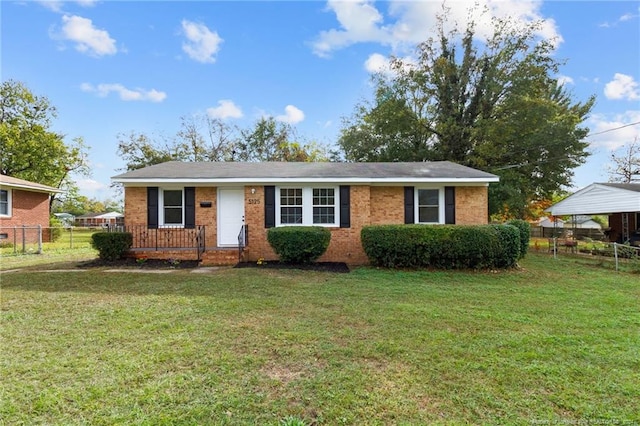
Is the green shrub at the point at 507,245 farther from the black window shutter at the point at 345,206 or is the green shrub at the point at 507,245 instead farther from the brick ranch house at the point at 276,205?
the black window shutter at the point at 345,206

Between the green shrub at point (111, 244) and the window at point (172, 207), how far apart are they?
1347mm

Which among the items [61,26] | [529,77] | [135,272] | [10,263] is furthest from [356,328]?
[529,77]

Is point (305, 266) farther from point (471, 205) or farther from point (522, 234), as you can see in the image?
point (522, 234)

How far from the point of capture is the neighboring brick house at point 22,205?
15.3 meters

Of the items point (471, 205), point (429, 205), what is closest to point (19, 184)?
point (429, 205)

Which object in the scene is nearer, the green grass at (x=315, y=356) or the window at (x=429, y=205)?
the green grass at (x=315, y=356)

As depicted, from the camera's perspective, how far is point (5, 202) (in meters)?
15.5

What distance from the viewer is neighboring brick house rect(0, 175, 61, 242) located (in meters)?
15.3

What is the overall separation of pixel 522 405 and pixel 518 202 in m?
16.6

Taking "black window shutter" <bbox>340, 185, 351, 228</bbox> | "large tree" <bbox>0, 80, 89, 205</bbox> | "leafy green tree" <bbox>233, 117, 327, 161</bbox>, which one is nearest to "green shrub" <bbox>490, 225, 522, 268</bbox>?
"black window shutter" <bbox>340, 185, 351, 228</bbox>

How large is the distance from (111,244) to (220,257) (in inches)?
132

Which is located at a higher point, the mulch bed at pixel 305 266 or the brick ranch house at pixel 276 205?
the brick ranch house at pixel 276 205

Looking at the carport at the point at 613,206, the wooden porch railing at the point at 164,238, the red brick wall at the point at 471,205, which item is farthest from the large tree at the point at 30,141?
the carport at the point at 613,206

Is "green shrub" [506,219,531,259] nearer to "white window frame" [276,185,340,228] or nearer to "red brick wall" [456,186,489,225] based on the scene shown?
"red brick wall" [456,186,489,225]
